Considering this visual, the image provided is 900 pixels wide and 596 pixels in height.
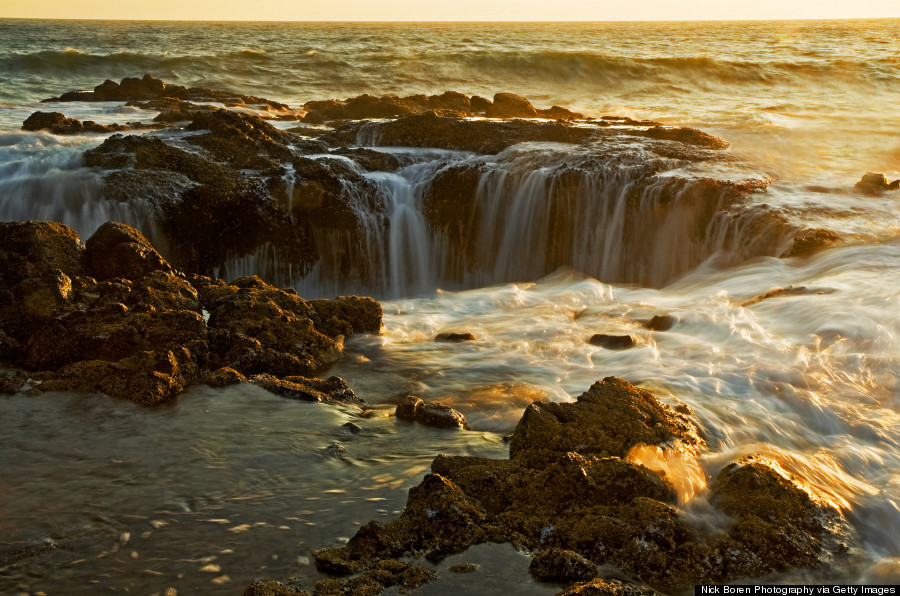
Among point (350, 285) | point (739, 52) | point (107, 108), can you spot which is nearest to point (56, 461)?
point (350, 285)

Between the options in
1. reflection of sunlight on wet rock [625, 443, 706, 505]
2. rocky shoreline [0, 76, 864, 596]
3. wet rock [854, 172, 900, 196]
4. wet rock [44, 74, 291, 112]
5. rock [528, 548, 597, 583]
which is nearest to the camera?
rock [528, 548, 597, 583]

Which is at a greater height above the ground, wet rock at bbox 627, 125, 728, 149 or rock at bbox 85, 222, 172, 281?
wet rock at bbox 627, 125, 728, 149

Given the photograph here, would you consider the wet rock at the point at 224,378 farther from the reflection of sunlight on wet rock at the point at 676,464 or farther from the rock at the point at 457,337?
the reflection of sunlight on wet rock at the point at 676,464

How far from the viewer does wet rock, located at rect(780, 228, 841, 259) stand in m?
10.6

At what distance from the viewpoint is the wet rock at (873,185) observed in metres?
13.0

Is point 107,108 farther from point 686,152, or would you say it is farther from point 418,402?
point 418,402

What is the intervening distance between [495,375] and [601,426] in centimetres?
206

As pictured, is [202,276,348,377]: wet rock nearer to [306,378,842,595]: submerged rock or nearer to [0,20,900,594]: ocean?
[0,20,900,594]: ocean

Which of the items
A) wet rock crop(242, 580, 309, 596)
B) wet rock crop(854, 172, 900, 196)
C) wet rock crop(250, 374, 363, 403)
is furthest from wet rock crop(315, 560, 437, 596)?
wet rock crop(854, 172, 900, 196)

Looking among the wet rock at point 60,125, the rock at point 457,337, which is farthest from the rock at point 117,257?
the wet rock at point 60,125

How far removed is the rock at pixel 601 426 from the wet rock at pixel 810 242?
18.8 feet

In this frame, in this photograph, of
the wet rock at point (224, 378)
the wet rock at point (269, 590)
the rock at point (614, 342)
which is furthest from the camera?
the rock at point (614, 342)

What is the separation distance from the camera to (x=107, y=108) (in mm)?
20453

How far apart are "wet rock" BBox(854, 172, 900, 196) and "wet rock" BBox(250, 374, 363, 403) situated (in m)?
10.0
